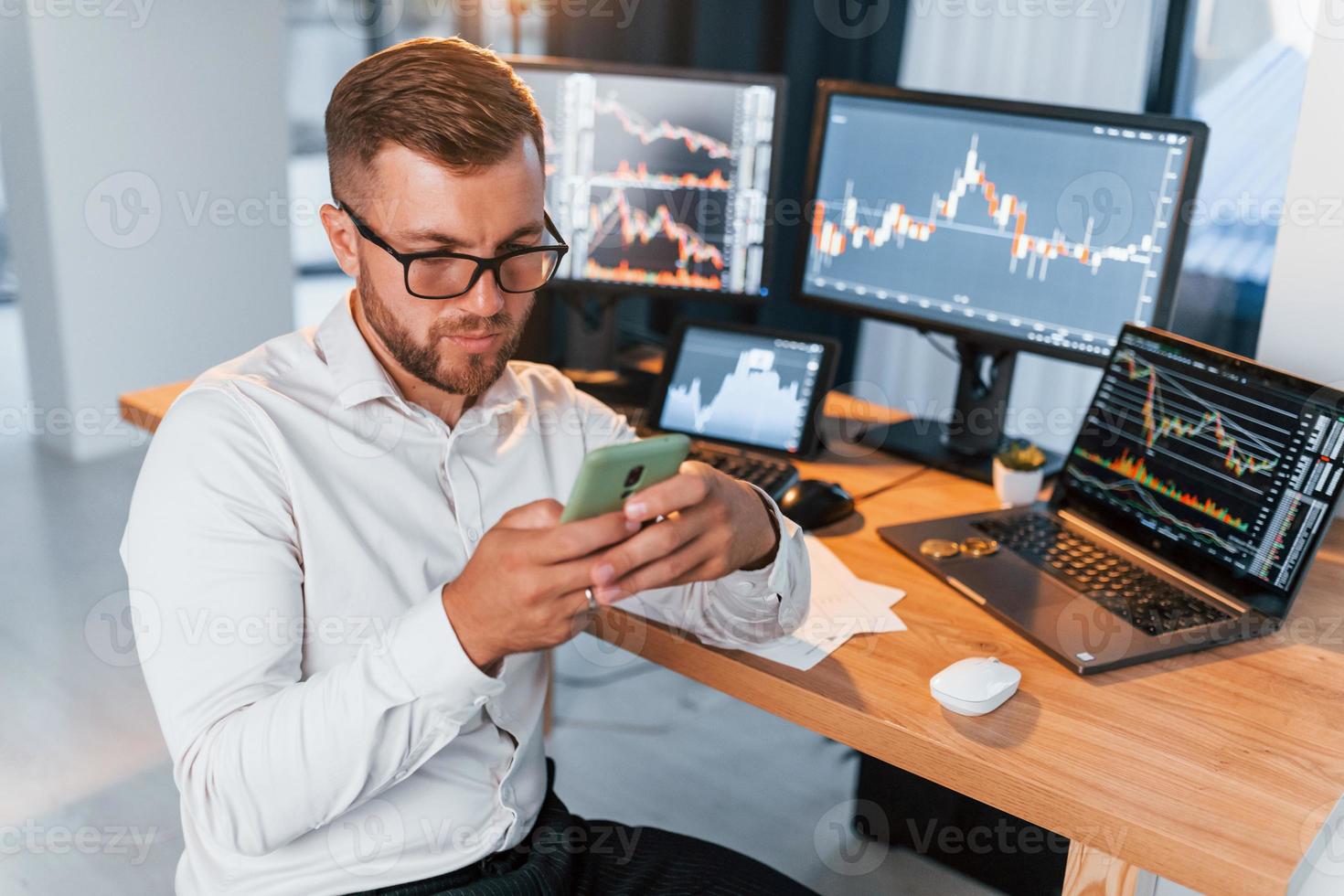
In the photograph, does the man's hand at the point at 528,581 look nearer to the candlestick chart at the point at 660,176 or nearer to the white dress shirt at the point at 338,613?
the white dress shirt at the point at 338,613

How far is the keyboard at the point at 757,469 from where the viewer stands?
1662 mm

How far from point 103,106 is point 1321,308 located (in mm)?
3138

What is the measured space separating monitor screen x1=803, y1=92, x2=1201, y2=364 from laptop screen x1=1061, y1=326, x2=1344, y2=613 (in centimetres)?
18

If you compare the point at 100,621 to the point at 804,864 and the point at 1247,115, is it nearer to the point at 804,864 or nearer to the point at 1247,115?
the point at 804,864

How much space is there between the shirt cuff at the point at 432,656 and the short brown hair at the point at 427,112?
42 cm

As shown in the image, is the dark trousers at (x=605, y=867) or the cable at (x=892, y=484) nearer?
the dark trousers at (x=605, y=867)

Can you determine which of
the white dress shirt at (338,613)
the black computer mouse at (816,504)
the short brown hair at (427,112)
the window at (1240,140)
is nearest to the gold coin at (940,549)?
the black computer mouse at (816,504)

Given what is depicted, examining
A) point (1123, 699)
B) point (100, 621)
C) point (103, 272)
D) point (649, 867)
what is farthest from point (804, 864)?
point (103, 272)

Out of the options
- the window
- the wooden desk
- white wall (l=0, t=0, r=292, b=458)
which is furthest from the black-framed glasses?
white wall (l=0, t=0, r=292, b=458)

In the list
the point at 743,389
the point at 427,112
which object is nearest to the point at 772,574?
the point at 427,112

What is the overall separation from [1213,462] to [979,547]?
0.95 ft

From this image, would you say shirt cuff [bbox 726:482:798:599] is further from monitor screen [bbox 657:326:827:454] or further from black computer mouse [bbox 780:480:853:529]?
monitor screen [bbox 657:326:827:454]

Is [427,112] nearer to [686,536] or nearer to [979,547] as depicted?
[686,536]

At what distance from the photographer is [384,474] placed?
1212 mm
